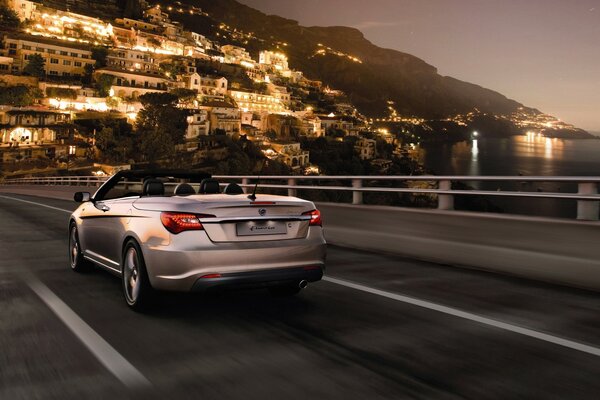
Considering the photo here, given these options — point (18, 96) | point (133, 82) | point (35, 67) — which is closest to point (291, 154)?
point (133, 82)

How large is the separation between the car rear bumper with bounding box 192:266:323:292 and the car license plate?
0.36 metres

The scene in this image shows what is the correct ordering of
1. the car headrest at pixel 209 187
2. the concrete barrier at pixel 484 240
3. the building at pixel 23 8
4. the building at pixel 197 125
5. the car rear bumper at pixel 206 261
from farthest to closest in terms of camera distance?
the building at pixel 23 8, the building at pixel 197 125, the concrete barrier at pixel 484 240, the car headrest at pixel 209 187, the car rear bumper at pixel 206 261

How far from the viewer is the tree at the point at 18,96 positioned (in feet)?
375

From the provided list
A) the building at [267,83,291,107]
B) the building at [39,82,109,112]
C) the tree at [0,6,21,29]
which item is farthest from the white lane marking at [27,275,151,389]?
the building at [267,83,291,107]

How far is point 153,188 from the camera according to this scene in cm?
623

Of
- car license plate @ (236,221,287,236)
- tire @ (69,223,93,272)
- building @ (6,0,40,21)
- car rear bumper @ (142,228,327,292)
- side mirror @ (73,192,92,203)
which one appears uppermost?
building @ (6,0,40,21)

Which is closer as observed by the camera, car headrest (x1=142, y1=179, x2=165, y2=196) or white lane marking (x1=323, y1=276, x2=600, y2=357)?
white lane marking (x1=323, y1=276, x2=600, y2=357)

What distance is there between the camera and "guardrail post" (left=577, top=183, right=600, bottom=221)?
7.31m

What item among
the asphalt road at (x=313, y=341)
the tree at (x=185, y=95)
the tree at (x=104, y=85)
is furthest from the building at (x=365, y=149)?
the asphalt road at (x=313, y=341)

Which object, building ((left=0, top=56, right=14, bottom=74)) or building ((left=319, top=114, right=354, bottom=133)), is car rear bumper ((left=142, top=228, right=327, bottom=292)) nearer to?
building ((left=0, top=56, right=14, bottom=74))

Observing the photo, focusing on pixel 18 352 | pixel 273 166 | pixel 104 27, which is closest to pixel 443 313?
pixel 18 352

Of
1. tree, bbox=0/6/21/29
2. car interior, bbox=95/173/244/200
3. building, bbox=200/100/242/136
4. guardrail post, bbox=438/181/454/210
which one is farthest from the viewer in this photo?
tree, bbox=0/6/21/29

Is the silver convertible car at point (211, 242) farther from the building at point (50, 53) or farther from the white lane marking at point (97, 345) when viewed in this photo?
the building at point (50, 53)

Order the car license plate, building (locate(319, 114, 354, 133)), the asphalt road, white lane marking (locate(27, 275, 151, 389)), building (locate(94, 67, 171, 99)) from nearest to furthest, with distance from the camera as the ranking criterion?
the asphalt road < white lane marking (locate(27, 275, 151, 389)) < the car license plate < building (locate(94, 67, 171, 99)) < building (locate(319, 114, 354, 133))
